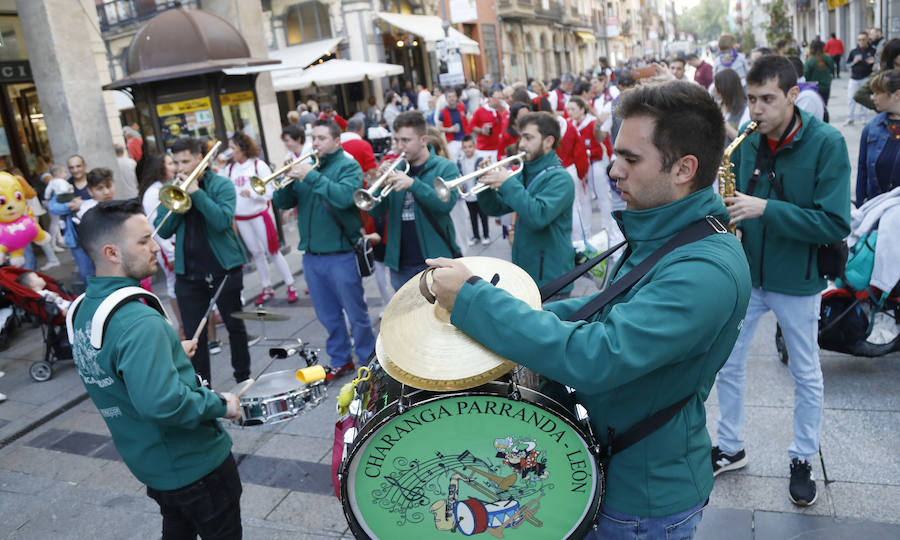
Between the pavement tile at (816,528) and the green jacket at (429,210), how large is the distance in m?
2.82

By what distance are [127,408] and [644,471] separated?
1.94m

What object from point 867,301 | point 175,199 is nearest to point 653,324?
point 867,301

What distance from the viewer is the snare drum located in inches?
116

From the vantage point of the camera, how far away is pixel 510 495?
1.88m

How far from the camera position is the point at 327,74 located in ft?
60.2

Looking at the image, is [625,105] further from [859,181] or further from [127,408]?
[859,181]

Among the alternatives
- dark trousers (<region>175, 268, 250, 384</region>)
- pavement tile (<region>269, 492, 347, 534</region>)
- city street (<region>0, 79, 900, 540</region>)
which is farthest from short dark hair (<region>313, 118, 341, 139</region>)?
pavement tile (<region>269, 492, 347, 534</region>)

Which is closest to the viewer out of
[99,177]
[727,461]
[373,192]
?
[727,461]

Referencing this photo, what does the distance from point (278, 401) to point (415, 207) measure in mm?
2504

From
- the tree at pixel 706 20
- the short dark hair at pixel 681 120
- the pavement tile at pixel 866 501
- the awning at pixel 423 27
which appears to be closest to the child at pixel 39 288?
the short dark hair at pixel 681 120

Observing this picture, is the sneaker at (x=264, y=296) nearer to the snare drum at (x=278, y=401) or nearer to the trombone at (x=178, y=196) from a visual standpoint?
the trombone at (x=178, y=196)

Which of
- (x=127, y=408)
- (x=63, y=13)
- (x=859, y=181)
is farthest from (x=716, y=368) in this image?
(x=63, y=13)

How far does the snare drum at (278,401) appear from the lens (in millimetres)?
2945

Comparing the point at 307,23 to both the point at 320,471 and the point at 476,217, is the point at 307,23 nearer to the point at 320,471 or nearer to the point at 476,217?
the point at 476,217
